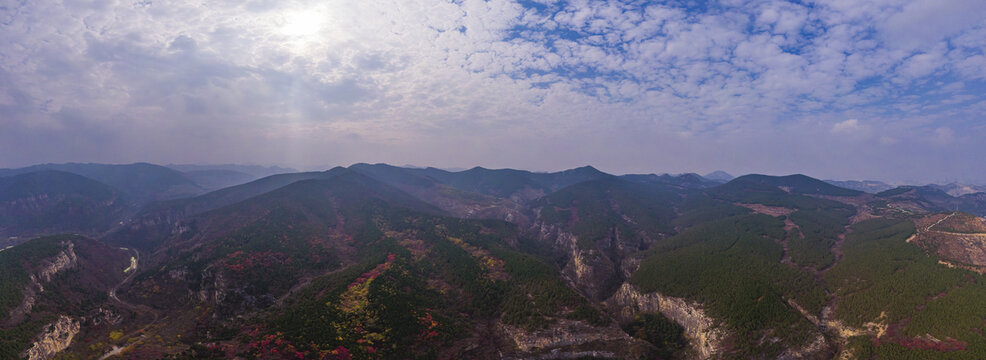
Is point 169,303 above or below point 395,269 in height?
below

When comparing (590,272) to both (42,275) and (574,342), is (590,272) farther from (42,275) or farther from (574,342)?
(42,275)

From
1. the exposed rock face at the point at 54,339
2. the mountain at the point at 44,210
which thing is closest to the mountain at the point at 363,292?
the exposed rock face at the point at 54,339

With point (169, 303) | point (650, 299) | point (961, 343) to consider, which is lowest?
point (169, 303)

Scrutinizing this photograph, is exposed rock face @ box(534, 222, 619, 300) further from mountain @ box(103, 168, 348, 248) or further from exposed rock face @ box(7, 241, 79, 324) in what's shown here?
mountain @ box(103, 168, 348, 248)

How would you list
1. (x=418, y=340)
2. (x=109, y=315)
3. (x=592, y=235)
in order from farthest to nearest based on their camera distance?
(x=592, y=235), (x=109, y=315), (x=418, y=340)

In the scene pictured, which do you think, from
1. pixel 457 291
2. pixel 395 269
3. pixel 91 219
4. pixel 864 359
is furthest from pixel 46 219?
pixel 864 359

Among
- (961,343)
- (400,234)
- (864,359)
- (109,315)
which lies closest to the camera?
(961,343)

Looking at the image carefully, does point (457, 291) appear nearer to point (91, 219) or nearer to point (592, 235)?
point (592, 235)
